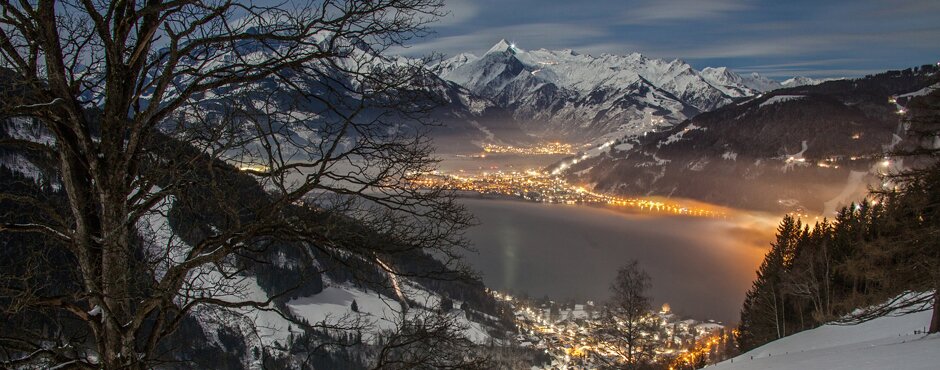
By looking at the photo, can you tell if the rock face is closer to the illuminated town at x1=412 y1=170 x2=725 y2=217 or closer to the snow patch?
the snow patch

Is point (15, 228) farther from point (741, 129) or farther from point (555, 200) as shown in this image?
point (741, 129)

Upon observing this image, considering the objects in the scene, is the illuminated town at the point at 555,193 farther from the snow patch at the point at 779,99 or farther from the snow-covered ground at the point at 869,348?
the snow-covered ground at the point at 869,348

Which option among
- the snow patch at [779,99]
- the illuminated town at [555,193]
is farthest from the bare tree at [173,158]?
the snow patch at [779,99]

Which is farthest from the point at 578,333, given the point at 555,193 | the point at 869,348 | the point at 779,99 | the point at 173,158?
the point at 779,99

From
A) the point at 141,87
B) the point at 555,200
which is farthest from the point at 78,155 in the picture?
the point at 555,200

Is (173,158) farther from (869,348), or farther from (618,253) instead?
(618,253)
